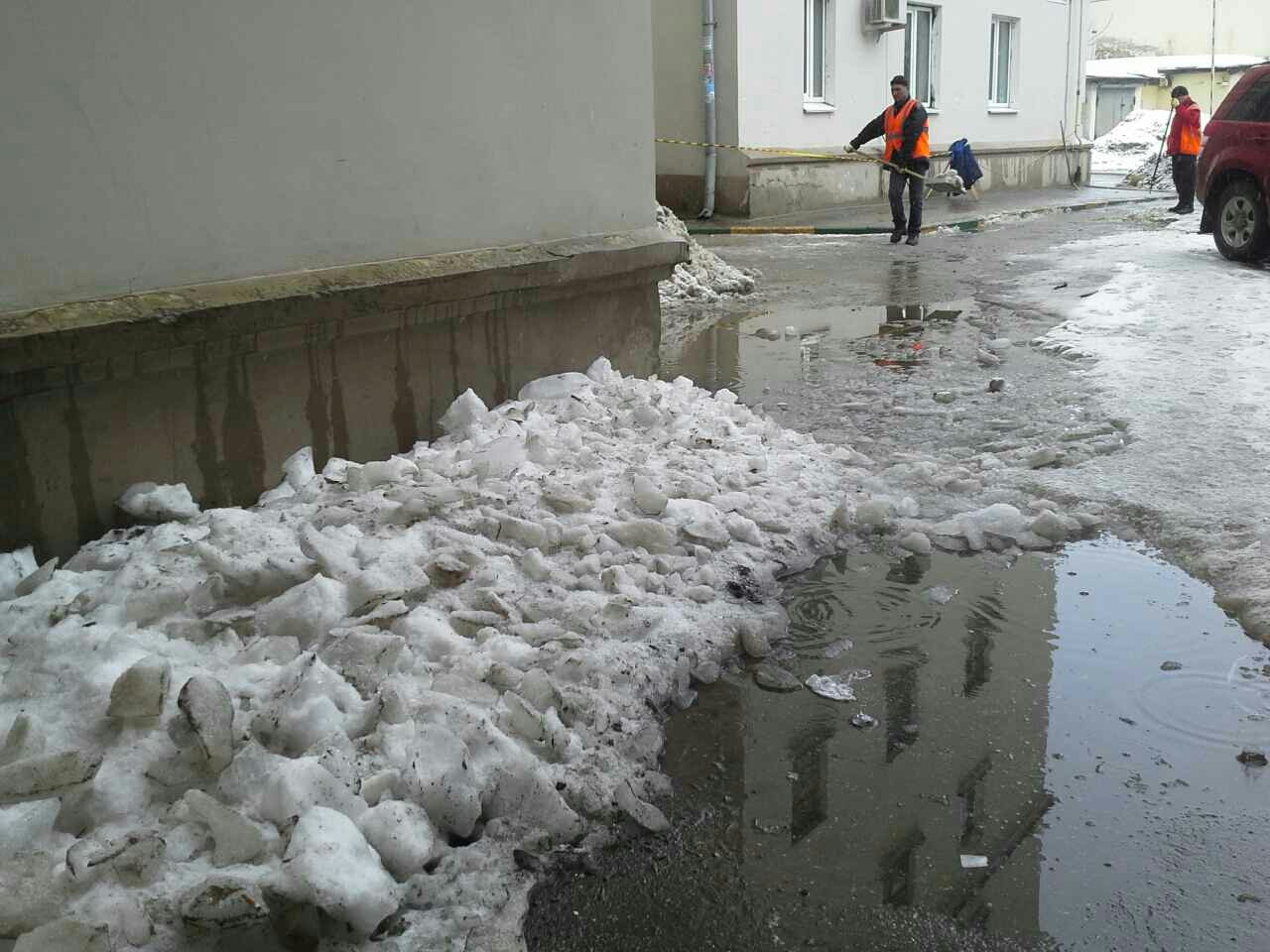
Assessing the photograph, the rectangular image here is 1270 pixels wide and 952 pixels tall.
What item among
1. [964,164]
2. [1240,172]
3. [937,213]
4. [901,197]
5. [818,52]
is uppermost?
[818,52]

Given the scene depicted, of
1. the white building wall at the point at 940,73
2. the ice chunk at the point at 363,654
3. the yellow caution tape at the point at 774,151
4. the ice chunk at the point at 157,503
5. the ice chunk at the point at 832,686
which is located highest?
the white building wall at the point at 940,73

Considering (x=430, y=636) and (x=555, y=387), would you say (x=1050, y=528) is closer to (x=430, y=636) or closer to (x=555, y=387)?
(x=555, y=387)

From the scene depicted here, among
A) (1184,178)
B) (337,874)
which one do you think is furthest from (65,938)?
(1184,178)

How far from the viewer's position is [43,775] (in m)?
2.42

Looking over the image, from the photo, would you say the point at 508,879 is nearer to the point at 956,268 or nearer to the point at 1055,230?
the point at 956,268

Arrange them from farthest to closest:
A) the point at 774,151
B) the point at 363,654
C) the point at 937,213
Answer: the point at 937,213
the point at 774,151
the point at 363,654

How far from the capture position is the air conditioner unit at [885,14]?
1919cm

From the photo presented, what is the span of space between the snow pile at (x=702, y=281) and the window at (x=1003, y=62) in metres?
16.0

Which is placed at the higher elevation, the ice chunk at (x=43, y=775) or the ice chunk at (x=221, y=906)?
the ice chunk at (x=43, y=775)

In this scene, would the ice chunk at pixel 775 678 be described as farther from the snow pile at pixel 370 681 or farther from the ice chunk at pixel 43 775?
the ice chunk at pixel 43 775

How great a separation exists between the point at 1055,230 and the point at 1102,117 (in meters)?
32.6

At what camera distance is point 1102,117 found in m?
45.4

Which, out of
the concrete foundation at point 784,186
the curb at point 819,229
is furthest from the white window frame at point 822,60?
the curb at point 819,229

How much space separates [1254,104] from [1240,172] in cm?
62
